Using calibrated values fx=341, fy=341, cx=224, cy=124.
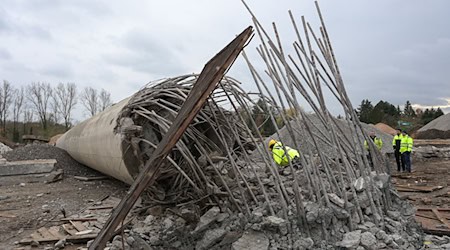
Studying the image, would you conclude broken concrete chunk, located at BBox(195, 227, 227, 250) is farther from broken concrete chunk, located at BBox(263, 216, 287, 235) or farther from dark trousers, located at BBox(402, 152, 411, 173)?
dark trousers, located at BBox(402, 152, 411, 173)

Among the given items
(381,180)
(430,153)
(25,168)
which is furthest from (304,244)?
(430,153)

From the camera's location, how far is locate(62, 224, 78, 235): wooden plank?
579cm

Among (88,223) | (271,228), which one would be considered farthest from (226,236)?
(88,223)

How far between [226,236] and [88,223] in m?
3.66

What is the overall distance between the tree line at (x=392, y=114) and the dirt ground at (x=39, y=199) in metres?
29.9

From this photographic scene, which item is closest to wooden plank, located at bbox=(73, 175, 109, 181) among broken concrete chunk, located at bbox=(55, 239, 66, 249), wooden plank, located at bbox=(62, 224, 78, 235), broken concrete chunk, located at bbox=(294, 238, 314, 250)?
wooden plank, located at bbox=(62, 224, 78, 235)

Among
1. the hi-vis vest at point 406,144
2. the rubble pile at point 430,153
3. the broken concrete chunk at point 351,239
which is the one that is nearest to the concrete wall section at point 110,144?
the broken concrete chunk at point 351,239

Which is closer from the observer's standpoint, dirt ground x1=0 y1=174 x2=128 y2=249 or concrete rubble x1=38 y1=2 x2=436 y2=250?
concrete rubble x1=38 y1=2 x2=436 y2=250

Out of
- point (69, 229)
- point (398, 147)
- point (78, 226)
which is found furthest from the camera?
point (398, 147)

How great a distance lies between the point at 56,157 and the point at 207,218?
35.7 ft

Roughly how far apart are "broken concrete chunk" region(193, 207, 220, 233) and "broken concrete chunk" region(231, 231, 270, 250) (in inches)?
20.8

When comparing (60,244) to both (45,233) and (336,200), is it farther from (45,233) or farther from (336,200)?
(336,200)

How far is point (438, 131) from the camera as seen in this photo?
23.8 metres

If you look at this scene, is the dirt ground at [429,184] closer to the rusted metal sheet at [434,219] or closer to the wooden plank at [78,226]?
the rusted metal sheet at [434,219]
